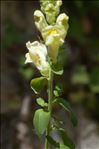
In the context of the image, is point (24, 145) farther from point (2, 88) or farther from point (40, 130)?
point (40, 130)

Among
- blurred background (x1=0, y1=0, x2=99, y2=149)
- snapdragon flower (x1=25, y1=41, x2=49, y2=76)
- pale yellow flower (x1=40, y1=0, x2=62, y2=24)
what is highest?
pale yellow flower (x1=40, y1=0, x2=62, y2=24)

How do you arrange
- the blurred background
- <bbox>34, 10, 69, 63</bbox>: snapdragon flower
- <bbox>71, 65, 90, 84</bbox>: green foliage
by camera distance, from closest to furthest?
1. <bbox>34, 10, 69, 63</bbox>: snapdragon flower
2. the blurred background
3. <bbox>71, 65, 90, 84</bbox>: green foliage

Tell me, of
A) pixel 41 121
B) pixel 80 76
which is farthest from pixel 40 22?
pixel 80 76

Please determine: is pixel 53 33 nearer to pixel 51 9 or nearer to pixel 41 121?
pixel 51 9

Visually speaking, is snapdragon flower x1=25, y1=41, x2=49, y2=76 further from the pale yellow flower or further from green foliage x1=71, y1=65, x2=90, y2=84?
green foliage x1=71, y1=65, x2=90, y2=84

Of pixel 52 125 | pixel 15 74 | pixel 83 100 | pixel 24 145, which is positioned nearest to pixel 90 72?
pixel 83 100

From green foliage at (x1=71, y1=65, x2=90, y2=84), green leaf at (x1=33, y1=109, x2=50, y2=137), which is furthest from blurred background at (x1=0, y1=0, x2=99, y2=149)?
green leaf at (x1=33, y1=109, x2=50, y2=137)
